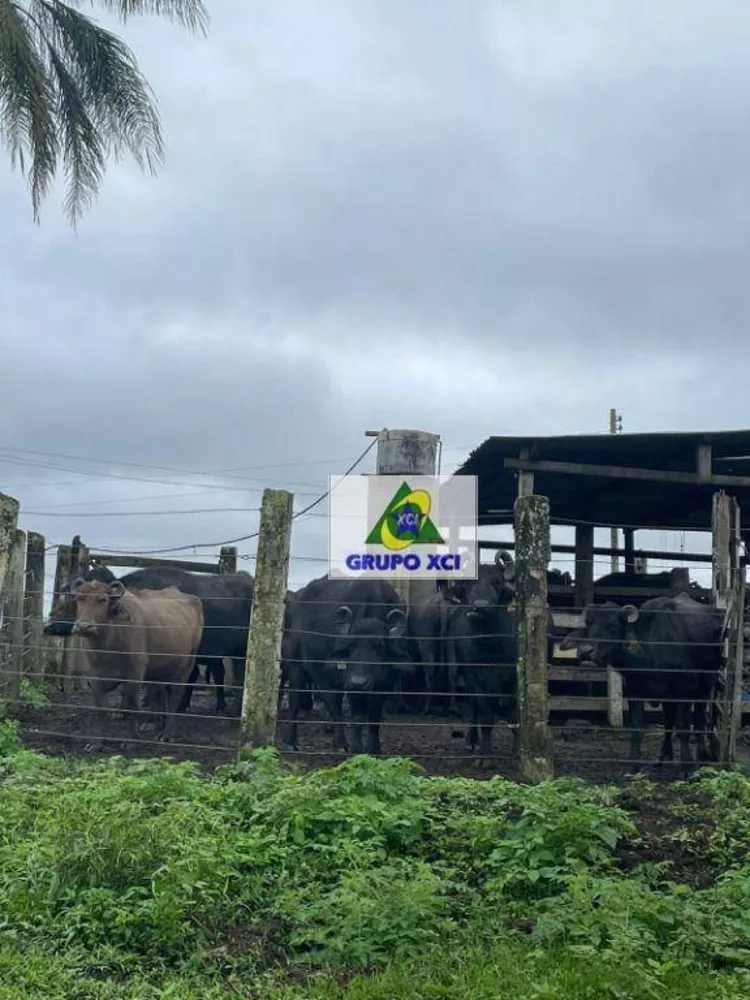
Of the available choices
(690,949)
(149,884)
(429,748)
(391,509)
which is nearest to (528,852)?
(690,949)

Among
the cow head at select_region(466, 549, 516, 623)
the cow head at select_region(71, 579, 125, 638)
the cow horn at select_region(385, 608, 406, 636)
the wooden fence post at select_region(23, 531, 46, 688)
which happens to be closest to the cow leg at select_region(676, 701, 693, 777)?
the cow head at select_region(466, 549, 516, 623)

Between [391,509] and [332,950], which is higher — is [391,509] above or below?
above

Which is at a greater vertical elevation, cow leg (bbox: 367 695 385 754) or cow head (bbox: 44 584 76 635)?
cow head (bbox: 44 584 76 635)

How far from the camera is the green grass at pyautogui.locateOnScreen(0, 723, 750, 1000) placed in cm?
494

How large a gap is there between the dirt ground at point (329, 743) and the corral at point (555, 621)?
0.03 metres

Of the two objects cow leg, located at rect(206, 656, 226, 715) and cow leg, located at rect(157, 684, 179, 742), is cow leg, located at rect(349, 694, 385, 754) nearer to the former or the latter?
cow leg, located at rect(157, 684, 179, 742)

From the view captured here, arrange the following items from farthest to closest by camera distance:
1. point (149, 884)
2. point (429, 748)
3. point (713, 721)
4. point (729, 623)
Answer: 1. point (429, 748)
2. point (713, 721)
3. point (729, 623)
4. point (149, 884)

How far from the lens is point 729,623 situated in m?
10.3

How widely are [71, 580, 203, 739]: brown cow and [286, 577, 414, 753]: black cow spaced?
1.28 m

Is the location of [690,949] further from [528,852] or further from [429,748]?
[429,748]

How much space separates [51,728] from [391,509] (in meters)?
4.81

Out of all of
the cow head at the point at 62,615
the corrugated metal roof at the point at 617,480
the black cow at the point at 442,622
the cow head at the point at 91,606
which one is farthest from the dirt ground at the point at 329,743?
the corrugated metal roof at the point at 617,480

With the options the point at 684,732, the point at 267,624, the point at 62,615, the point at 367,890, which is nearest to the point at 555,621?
the point at 684,732

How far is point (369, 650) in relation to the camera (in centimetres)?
1191
